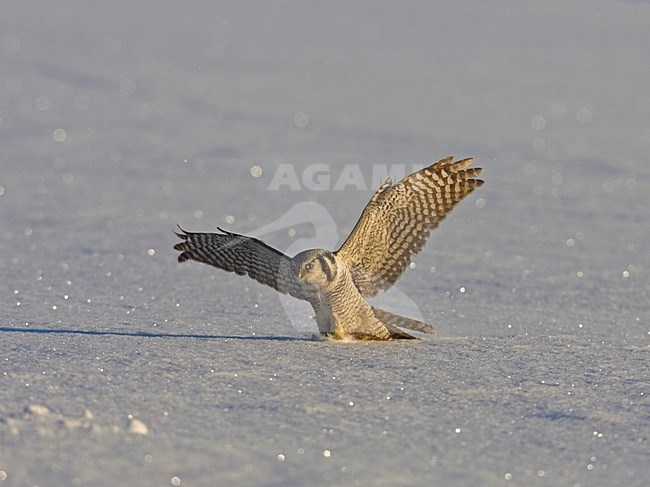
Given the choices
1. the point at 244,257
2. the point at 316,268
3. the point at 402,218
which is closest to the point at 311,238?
the point at 244,257

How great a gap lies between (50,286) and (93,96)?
550 cm

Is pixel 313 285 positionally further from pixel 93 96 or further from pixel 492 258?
pixel 93 96

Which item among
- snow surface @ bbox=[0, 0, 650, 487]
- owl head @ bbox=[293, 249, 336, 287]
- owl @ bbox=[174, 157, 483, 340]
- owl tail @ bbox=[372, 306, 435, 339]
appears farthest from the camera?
owl tail @ bbox=[372, 306, 435, 339]

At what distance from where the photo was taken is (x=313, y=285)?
371 cm

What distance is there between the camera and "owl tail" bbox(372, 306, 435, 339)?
3947 millimetres

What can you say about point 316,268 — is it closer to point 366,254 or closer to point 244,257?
point 366,254

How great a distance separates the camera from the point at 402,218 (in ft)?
12.8

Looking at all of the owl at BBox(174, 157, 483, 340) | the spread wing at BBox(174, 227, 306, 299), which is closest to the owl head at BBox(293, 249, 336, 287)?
the owl at BBox(174, 157, 483, 340)

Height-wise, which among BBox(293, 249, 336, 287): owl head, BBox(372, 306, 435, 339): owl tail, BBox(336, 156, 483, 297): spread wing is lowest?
BBox(372, 306, 435, 339): owl tail

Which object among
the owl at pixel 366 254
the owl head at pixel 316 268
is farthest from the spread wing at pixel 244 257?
the owl head at pixel 316 268

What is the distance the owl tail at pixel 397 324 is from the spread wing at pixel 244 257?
13.6 inches

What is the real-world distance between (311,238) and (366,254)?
243 centimetres

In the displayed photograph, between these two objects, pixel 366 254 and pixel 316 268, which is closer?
→ pixel 316 268

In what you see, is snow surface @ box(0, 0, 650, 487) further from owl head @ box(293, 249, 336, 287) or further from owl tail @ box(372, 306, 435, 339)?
owl head @ box(293, 249, 336, 287)
